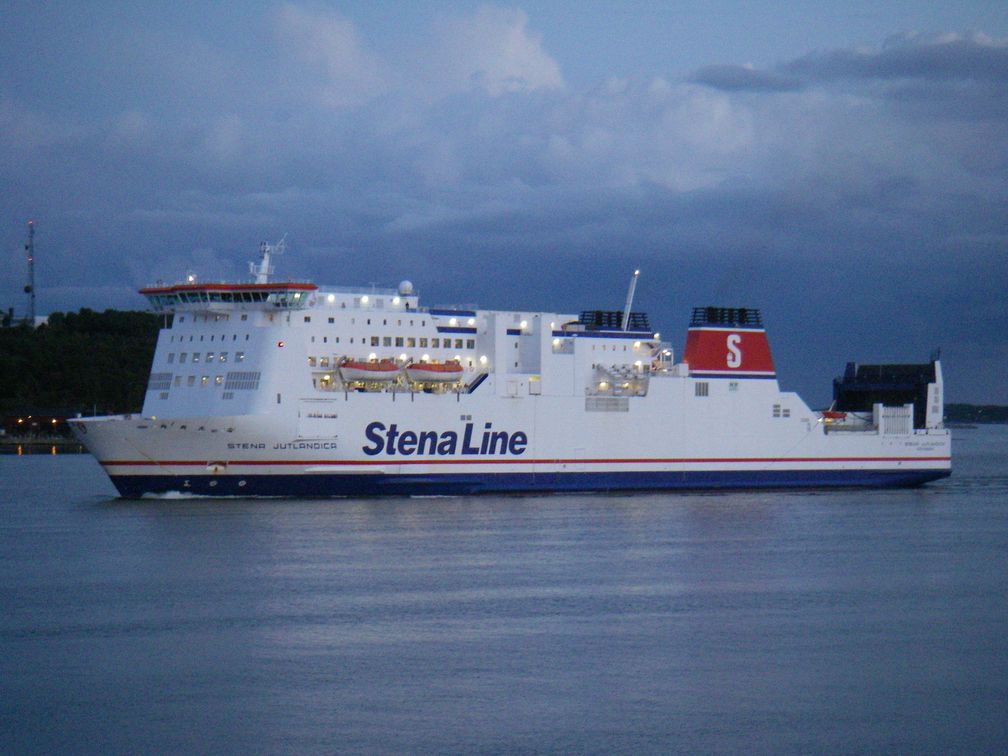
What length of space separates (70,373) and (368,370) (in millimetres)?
50865

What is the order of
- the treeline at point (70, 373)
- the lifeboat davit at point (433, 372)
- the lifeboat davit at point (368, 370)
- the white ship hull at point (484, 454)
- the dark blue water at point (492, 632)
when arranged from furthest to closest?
the treeline at point (70, 373), the lifeboat davit at point (433, 372), the lifeboat davit at point (368, 370), the white ship hull at point (484, 454), the dark blue water at point (492, 632)

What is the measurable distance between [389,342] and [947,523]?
45.0 feet

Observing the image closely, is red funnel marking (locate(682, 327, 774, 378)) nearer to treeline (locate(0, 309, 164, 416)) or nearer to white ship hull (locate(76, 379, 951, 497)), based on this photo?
white ship hull (locate(76, 379, 951, 497))

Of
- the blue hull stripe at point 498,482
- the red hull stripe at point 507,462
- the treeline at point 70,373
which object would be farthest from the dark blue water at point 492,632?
the treeline at point 70,373

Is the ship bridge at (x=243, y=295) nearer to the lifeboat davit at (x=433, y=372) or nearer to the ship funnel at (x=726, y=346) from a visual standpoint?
the lifeboat davit at (x=433, y=372)

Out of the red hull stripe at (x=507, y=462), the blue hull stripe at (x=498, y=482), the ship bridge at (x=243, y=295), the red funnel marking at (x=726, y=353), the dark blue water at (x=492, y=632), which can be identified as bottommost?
the dark blue water at (x=492, y=632)

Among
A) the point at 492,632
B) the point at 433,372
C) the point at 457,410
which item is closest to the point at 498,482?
the point at 457,410

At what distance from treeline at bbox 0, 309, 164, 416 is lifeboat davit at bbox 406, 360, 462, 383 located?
4566 cm

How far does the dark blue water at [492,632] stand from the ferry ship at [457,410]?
67.0 inches

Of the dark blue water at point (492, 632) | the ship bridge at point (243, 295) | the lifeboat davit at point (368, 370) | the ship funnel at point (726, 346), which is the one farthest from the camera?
the ship funnel at point (726, 346)

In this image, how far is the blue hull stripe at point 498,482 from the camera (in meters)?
30.1

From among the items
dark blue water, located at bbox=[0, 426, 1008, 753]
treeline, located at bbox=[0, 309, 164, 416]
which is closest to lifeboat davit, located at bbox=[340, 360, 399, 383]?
dark blue water, located at bbox=[0, 426, 1008, 753]

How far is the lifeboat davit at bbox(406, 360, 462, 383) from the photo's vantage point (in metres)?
32.3

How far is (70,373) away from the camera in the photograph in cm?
7750
